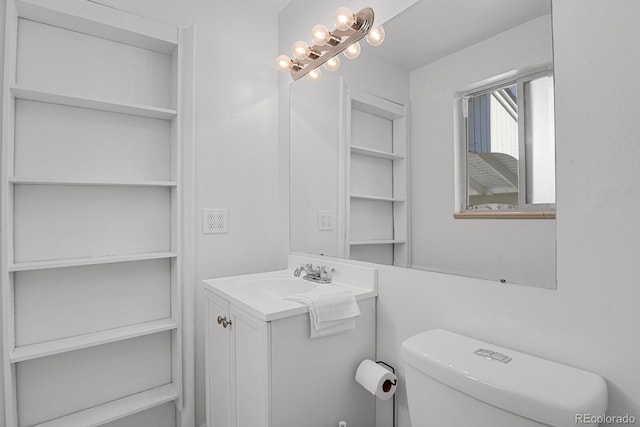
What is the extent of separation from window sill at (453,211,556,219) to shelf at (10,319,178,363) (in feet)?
4.57

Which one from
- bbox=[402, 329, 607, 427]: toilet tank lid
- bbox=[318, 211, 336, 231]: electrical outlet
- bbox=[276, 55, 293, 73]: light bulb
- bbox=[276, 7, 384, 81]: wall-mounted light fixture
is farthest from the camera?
bbox=[276, 55, 293, 73]: light bulb

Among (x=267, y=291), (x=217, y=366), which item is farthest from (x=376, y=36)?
(x=217, y=366)

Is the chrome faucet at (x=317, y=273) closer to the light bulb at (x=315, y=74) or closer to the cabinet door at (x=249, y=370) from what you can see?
the cabinet door at (x=249, y=370)

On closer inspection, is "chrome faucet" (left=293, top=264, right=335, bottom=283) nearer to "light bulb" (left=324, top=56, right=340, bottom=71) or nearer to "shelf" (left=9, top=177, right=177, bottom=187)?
"shelf" (left=9, top=177, right=177, bottom=187)

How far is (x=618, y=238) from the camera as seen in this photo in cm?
73

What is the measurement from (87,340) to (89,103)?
1.03 m

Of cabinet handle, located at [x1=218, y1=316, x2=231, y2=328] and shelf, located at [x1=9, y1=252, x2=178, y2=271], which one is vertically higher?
shelf, located at [x1=9, y1=252, x2=178, y2=271]

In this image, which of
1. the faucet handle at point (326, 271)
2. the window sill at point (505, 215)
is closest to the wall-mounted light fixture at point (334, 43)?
the window sill at point (505, 215)

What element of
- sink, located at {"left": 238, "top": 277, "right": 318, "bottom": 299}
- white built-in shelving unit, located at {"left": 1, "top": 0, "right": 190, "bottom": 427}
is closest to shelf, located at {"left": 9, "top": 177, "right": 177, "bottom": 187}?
white built-in shelving unit, located at {"left": 1, "top": 0, "right": 190, "bottom": 427}

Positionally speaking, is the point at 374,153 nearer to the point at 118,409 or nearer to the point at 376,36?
the point at 376,36

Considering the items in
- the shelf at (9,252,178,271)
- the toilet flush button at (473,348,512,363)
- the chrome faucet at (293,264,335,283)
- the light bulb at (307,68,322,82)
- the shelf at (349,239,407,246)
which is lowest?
the toilet flush button at (473,348,512,363)

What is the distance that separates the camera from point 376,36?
1.32 meters

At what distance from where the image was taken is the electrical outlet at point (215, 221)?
1.70 meters

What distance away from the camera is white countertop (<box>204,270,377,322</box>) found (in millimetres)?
1062
